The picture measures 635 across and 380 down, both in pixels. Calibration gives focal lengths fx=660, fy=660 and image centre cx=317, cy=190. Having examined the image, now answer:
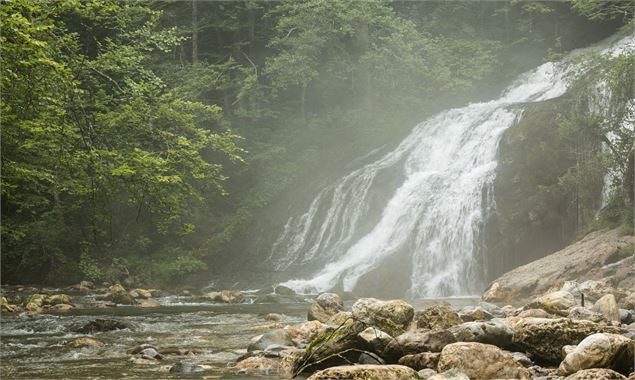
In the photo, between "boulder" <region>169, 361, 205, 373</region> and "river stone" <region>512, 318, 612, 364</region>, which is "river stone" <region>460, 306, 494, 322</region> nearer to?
"river stone" <region>512, 318, 612, 364</region>

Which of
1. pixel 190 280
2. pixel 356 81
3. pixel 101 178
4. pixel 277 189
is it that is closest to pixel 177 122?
pixel 101 178

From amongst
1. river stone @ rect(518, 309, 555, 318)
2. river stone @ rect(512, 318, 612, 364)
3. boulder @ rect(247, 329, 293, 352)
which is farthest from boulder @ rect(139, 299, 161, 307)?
river stone @ rect(512, 318, 612, 364)

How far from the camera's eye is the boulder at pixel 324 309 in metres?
11.2

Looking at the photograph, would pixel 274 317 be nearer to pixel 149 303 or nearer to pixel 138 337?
pixel 138 337

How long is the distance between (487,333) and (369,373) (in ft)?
6.99

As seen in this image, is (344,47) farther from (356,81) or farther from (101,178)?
(101,178)

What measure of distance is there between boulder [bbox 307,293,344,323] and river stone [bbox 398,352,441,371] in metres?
3.91

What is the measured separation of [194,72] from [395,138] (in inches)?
357

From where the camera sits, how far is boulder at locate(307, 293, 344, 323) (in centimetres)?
1116

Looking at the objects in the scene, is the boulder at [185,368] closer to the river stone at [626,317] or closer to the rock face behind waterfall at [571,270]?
the river stone at [626,317]

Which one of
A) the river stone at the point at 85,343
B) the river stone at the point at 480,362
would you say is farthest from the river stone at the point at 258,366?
the river stone at the point at 85,343

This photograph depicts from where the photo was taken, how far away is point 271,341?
355 inches

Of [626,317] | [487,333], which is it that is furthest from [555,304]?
[487,333]

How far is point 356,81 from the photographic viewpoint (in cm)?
3156
